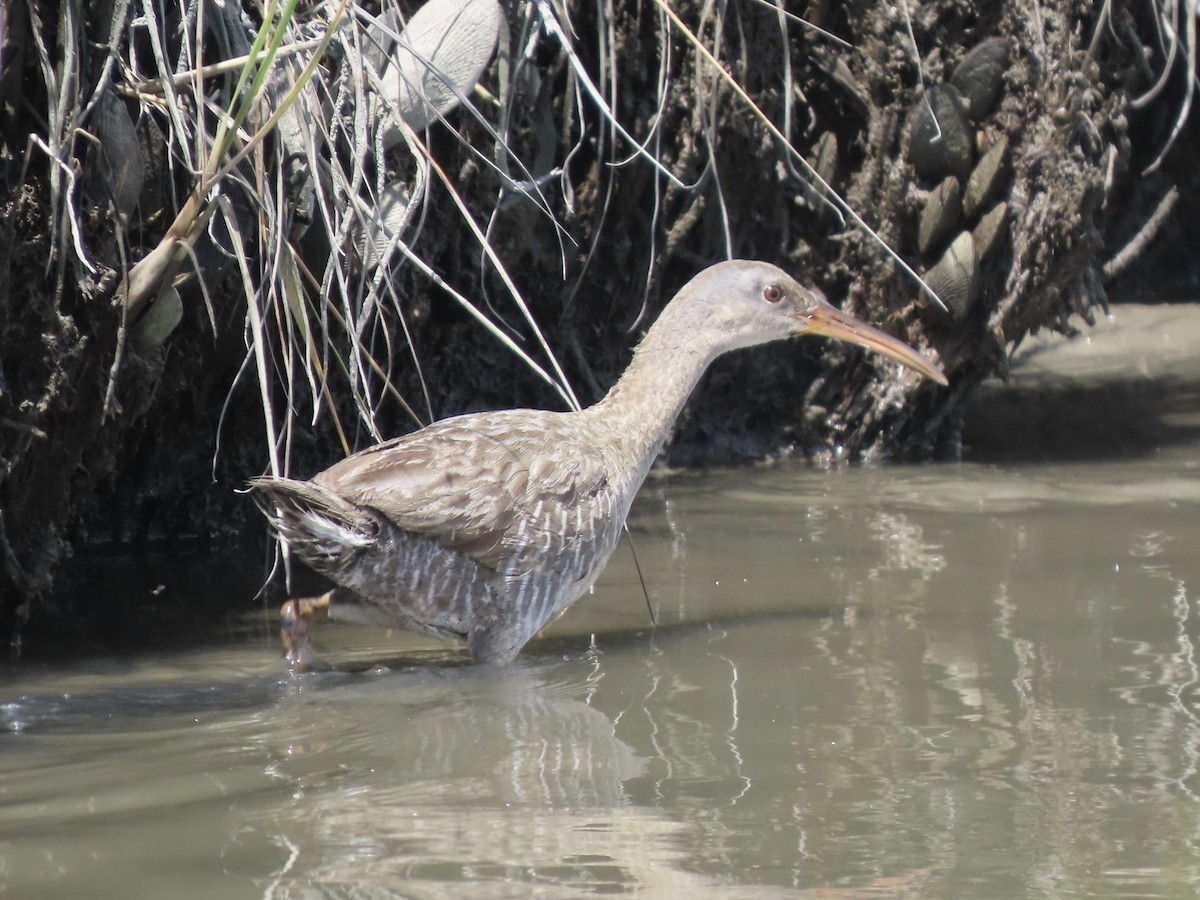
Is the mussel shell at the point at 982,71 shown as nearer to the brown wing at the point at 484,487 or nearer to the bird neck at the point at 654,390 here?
the bird neck at the point at 654,390

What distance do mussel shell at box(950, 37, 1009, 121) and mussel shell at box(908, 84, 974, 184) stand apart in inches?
2.4

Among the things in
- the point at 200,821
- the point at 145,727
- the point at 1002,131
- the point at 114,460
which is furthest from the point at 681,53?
the point at 200,821

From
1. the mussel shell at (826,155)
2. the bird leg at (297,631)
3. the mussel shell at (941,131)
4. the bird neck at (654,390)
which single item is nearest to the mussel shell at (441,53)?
the bird neck at (654,390)

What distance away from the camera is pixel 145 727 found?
13.5 ft

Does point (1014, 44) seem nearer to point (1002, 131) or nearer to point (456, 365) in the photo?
point (1002, 131)

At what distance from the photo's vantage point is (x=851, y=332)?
19.5ft

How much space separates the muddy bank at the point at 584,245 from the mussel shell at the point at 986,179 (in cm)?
2

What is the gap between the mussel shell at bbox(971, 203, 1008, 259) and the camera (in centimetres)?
731

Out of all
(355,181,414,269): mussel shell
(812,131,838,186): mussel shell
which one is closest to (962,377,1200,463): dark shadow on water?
(812,131,838,186): mussel shell

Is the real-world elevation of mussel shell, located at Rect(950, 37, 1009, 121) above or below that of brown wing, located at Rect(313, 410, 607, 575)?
above

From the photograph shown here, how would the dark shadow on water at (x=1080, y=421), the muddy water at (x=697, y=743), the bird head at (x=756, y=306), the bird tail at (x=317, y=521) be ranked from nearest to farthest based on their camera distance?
the muddy water at (x=697, y=743) < the bird tail at (x=317, y=521) < the bird head at (x=756, y=306) < the dark shadow on water at (x=1080, y=421)

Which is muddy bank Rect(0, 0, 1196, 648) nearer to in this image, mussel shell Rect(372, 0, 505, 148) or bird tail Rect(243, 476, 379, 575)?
mussel shell Rect(372, 0, 505, 148)

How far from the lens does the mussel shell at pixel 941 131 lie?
7266mm

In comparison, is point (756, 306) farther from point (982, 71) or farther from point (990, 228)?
point (982, 71)
